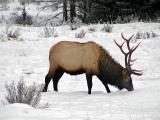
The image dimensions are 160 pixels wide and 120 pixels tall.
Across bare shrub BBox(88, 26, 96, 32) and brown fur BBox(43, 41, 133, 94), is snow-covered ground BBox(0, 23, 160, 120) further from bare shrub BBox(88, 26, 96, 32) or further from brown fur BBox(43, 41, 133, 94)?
brown fur BBox(43, 41, 133, 94)

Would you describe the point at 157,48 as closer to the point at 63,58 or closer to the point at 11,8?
the point at 63,58

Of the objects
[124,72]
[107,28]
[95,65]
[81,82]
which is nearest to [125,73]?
[124,72]

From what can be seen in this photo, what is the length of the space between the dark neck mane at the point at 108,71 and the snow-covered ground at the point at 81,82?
0.80 feet

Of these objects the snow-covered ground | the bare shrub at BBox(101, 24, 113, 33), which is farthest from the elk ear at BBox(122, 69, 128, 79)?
the bare shrub at BBox(101, 24, 113, 33)

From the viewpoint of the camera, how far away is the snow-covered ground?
582 centimetres

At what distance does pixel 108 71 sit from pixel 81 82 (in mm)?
1939

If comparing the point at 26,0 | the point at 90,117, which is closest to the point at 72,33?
the point at 90,117

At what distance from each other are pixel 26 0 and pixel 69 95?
93.7 ft

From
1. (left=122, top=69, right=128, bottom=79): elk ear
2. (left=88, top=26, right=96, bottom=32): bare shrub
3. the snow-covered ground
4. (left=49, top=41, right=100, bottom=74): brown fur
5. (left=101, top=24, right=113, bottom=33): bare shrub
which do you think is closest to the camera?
the snow-covered ground

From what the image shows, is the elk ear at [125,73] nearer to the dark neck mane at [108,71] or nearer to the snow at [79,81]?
the dark neck mane at [108,71]

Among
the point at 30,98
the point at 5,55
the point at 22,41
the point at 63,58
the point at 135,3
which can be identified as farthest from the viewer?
the point at 135,3

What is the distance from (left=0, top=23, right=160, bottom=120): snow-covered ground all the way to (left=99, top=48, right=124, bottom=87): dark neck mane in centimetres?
25

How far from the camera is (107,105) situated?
7129mm

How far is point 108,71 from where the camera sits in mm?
9617
